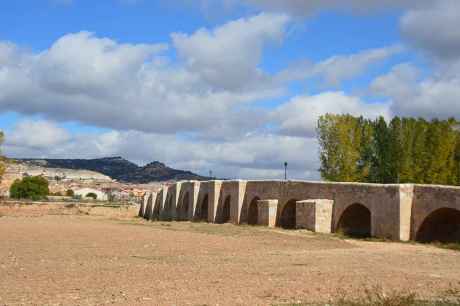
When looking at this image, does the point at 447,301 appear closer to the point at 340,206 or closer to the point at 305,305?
the point at 305,305

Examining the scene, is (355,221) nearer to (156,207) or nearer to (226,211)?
(226,211)

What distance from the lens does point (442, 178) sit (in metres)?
39.3

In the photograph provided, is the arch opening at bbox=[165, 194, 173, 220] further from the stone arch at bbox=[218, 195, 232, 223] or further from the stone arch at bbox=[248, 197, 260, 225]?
the stone arch at bbox=[248, 197, 260, 225]

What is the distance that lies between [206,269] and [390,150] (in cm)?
3109

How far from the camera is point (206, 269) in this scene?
13.0 meters

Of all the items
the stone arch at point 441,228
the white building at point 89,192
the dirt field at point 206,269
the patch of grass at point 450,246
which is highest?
the white building at point 89,192

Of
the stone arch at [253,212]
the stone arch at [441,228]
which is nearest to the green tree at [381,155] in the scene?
the stone arch at [253,212]

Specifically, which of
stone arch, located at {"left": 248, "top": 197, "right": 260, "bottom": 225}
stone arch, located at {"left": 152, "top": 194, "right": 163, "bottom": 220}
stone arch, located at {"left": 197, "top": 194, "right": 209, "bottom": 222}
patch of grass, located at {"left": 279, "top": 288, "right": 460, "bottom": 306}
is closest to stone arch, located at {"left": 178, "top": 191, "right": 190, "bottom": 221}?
stone arch, located at {"left": 197, "top": 194, "right": 209, "bottom": 222}

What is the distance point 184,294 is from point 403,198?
46.2 feet

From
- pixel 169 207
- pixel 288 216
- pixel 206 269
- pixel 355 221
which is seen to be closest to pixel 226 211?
pixel 288 216

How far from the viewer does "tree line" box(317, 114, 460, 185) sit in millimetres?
39875

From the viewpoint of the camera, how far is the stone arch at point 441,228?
72.0 ft

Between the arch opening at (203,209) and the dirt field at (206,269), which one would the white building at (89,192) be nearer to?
the arch opening at (203,209)

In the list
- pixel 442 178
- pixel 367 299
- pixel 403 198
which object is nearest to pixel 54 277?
pixel 367 299
